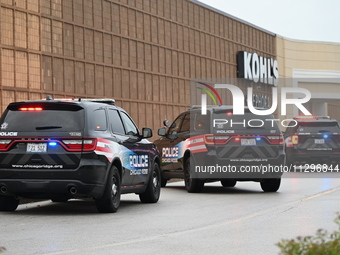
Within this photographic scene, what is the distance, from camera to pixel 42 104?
44.9ft

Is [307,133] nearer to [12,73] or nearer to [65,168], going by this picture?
[12,73]

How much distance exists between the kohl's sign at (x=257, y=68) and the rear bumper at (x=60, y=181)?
163ft

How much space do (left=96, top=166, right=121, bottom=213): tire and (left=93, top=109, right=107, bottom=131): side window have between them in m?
0.68

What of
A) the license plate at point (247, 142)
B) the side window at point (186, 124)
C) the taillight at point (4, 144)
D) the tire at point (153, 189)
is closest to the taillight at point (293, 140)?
the side window at point (186, 124)

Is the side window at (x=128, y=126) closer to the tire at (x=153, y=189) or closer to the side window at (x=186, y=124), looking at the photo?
the tire at (x=153, y=189)

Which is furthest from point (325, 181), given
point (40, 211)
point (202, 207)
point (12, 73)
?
point (12, 73)

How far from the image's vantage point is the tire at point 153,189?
52.7ft

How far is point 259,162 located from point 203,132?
52.7 inches

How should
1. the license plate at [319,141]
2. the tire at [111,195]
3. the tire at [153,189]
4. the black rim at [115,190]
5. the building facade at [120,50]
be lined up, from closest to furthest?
the tire at [111,195]
the black rim at [115,190]
the tire at [153,189]
the license plate at [319,141]
the building facade at [120,50]

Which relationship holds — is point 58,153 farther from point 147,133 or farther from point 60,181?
point 147,133

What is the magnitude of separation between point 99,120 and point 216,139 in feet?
15.7

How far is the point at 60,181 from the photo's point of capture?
13.2 m

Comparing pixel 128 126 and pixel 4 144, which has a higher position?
pixel 128 126

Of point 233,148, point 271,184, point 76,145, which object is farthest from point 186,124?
point 76,145
